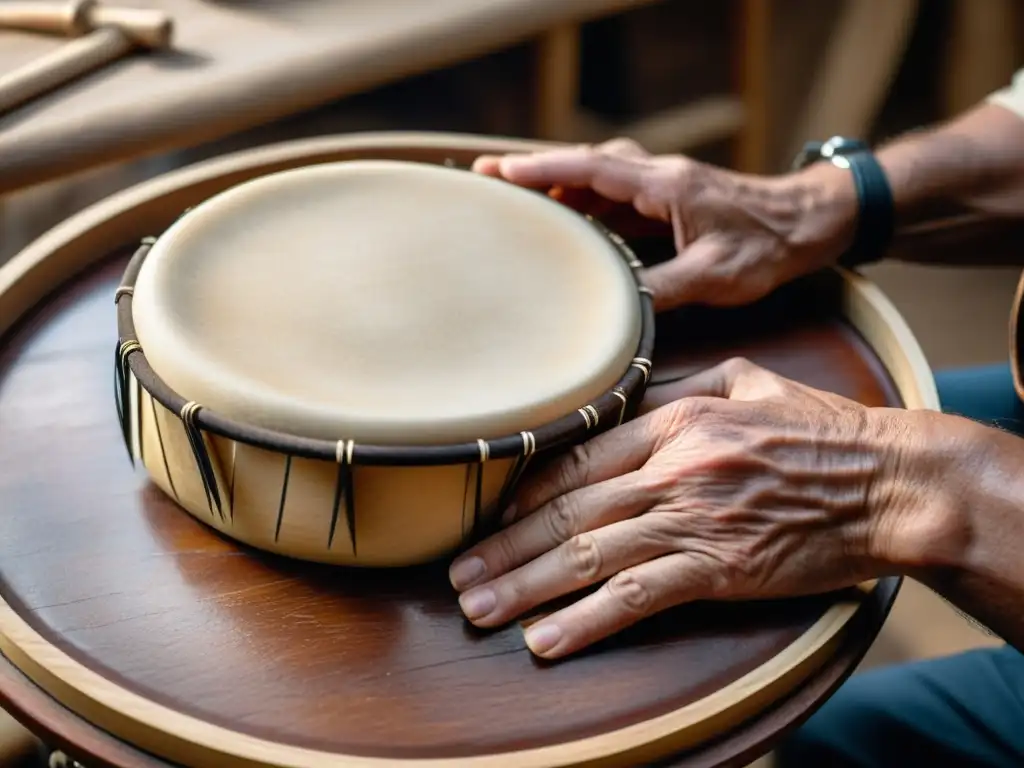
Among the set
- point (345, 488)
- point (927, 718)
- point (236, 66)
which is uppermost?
point (236, 66)

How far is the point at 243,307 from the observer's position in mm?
799

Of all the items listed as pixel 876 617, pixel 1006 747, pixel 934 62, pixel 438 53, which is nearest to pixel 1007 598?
pixel 876 617

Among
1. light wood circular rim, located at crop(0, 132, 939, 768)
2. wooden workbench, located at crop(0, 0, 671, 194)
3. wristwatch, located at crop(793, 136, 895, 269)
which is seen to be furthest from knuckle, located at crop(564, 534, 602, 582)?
wooden workbench, located at crop(0, 0, 671, 194)

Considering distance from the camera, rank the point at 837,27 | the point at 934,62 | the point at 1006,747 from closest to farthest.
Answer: the point at 1006,747 < the point at 837,27 < the point at 934,62

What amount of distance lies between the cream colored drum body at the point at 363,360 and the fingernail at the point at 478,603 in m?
0.04

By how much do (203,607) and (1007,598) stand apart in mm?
541

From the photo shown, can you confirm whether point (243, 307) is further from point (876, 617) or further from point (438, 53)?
point (438, 53)

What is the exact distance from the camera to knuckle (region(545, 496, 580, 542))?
764 mm

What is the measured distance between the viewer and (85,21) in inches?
50.1

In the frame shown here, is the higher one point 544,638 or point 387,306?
point 387,306

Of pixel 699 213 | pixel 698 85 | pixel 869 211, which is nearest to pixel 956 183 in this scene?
pixel 869 211

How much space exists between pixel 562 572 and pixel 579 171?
41 cm

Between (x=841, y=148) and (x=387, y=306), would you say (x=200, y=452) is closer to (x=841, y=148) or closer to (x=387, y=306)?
(x=387, y=306)

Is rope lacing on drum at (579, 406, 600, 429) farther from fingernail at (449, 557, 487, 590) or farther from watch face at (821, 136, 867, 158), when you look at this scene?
watch face at (821, 136, 867, 158)
